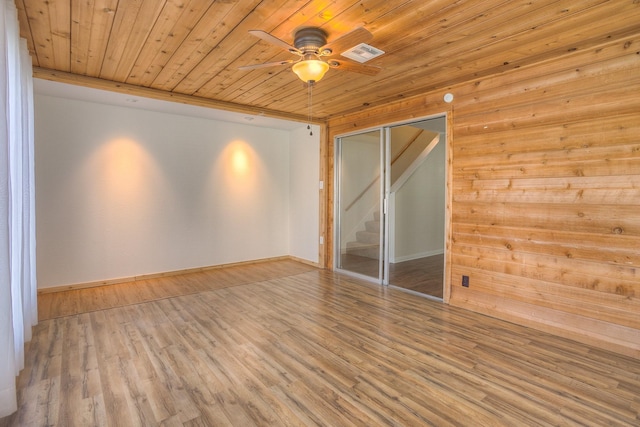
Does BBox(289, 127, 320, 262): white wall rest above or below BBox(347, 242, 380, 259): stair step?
above

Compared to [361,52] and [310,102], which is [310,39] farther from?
[310,102]

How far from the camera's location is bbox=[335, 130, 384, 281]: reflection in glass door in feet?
15.8

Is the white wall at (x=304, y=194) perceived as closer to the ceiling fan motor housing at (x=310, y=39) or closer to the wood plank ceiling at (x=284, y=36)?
the wood plank ceiling at (x=284, y=36)

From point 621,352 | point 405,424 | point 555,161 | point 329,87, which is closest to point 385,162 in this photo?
point 329,87

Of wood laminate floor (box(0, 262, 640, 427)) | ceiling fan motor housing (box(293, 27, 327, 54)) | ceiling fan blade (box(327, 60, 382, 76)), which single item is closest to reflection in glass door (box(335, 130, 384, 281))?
wood laminate floor (box(0, 262, 640, 427))

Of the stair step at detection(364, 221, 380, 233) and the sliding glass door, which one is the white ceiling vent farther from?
the stair step at detection(364, 221, 380, 233)

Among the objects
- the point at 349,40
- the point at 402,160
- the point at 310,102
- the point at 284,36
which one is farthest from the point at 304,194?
the point at 349,40

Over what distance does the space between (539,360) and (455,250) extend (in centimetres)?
145

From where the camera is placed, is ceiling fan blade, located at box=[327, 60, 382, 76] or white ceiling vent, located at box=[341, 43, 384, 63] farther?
ceiling fan blade, located at box=[327, 60, 382, 76]

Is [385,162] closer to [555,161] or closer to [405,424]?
[555,161]

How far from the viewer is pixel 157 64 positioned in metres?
3.29

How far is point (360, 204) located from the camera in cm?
520

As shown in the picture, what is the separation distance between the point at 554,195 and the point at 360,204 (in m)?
2.68

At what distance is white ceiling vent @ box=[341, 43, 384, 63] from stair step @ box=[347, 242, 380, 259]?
2834 millimetres
